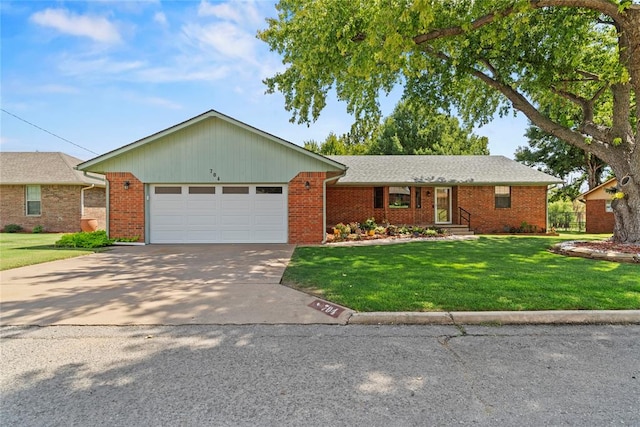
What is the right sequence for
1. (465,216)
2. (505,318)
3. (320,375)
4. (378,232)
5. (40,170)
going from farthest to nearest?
(40,170) → (465,216) → (378,232) → (505,318) → (320,375)

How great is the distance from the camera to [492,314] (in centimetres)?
→ 429

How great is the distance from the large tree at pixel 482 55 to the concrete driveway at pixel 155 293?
6173 mm

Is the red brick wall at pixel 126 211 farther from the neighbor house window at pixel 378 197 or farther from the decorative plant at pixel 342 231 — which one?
the neighbor house window at pixel 378 197

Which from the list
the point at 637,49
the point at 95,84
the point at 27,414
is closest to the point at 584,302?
the point at 27,414

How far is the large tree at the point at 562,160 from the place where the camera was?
26.8m

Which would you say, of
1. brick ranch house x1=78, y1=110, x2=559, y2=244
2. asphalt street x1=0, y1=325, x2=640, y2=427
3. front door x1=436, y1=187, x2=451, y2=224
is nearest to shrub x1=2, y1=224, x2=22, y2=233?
brick ranch house x1=78, y1=110, x2=559, y2=244

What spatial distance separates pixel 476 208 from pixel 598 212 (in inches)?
277

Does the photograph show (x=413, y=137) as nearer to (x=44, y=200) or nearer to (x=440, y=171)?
(x=440, y=171)

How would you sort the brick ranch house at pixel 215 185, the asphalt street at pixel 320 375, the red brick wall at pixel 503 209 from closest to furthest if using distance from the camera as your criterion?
the asphalt street at pixel 320 375 < the brick ranch house at pixel 215 185 < the red brick wall at pixel 503 209

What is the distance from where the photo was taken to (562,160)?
27.7m

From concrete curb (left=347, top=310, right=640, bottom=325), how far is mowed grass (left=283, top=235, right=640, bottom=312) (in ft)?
0.61

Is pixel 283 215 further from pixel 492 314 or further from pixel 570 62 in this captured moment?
pixel 570 62

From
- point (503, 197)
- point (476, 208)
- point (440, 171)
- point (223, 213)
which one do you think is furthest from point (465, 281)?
point (503, 197)

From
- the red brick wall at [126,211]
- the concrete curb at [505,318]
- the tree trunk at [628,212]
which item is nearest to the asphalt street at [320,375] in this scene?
the concrete curb at [505,318]
